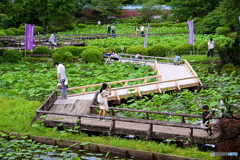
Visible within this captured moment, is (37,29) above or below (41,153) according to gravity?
above

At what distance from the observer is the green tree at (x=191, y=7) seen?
51.5 m

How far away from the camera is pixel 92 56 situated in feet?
100.0

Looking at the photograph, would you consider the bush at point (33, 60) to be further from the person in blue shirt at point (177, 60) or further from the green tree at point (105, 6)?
the green tree at point (105, 6)

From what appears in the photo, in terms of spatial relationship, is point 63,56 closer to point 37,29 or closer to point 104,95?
point 104,95

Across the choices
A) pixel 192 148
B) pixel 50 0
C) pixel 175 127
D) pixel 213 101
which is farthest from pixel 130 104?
pixel 50 0

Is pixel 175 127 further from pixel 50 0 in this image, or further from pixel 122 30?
pixel 122 30

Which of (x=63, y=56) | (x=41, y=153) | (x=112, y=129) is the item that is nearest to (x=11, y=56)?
(x=63, y=56)

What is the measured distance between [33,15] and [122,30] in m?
11.2

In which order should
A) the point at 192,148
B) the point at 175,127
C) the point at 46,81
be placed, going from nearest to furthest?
1. the point at 192,148
2. the point at 175,127
3. the point at 46,81

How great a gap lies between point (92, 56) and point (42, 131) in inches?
654

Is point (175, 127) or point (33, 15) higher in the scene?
point (33, 15)

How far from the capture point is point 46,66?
2848 cm

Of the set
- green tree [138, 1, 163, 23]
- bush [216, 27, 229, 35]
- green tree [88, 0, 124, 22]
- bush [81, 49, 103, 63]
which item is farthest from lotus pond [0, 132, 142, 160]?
green tree [138, 1, 163, 23]

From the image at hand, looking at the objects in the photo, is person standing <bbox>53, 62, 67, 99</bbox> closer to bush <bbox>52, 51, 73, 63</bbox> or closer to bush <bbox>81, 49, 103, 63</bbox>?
bush <bbox>81, 49, 103, 63</bbox>
